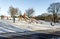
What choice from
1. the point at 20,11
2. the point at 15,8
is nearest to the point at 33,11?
the point at 20,11

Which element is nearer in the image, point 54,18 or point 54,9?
point 54,18

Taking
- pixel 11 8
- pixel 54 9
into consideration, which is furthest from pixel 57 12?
pixel 11 8

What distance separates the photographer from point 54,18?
70688mm

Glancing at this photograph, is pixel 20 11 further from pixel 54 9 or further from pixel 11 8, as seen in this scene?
pixel 54 9

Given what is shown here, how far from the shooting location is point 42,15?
87438 millimetres

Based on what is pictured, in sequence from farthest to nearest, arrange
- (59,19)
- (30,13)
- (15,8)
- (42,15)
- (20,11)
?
(42,15), (59,19), (30,13), (20,11), (15,8)

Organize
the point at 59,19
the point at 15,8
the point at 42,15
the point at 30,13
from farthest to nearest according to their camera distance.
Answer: the point at 42,15, the point at 59,19, the point at 30,13, the point at 15,8

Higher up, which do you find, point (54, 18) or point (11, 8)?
point (11, 8)

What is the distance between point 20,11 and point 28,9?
936 centimetres

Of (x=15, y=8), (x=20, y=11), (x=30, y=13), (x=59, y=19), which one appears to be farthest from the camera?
Result: (x=59, y=19)

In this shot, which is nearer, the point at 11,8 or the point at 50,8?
the point at 11,8

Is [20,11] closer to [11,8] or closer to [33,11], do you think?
[11,8]

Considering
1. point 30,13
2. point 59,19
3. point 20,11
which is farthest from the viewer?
point 59,19

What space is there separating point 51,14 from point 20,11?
21.7m
